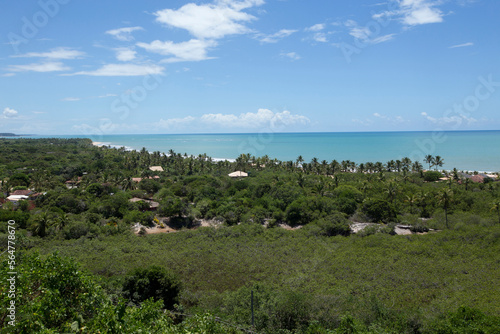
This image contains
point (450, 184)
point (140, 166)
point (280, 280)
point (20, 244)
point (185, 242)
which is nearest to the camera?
point (280, 280)

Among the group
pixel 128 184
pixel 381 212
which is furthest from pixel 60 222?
pixel 381 212

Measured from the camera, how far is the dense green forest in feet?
30.4

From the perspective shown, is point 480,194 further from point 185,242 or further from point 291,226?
point 185,242

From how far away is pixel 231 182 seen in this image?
53375 millimetres

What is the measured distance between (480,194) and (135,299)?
137 ft

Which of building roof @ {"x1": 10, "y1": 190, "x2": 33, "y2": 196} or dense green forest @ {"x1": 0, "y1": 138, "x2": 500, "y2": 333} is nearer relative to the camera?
dense green forest @ {"x1": 0, "y1": 138, "x2": 500, "y2": 333}

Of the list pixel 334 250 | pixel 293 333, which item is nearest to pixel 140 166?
pixel 334 250

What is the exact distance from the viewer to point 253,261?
79.7 ft

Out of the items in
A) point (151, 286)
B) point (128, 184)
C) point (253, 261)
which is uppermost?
point (128, 184)

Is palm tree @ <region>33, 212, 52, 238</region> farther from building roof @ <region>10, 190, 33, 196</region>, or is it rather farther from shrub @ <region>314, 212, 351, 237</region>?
shrub @ <region>314, 212, 351, 237</region>

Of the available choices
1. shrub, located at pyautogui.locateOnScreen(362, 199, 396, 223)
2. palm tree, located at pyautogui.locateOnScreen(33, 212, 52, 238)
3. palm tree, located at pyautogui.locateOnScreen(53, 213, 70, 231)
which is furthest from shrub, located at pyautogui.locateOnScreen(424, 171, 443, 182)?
palm tree, located at pyautogui.locateOnScreen(33, 212, 52, 238)

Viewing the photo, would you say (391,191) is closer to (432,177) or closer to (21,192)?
(432,177)

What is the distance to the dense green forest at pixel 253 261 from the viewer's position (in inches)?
365

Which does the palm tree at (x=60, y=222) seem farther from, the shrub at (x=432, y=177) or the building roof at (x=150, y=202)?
the shrub at (x=432, y=177)
